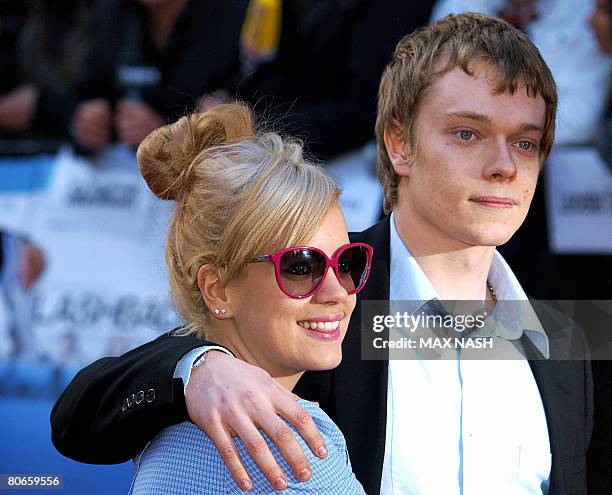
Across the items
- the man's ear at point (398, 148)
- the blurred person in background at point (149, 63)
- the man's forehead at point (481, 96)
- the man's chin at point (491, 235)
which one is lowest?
the man's chin at point (491, 235)

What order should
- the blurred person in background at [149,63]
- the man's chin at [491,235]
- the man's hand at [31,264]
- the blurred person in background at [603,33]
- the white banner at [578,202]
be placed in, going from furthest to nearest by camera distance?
the man's hand at [31,264] < the blurred person in background at [149,63] < the white banner at [578,202] < the blurred person in background at [603,33] < the man's chin at [491,235]

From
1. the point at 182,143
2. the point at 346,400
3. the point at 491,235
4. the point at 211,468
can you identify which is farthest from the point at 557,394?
the point at 182,143

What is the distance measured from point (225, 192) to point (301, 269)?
0.24 meters

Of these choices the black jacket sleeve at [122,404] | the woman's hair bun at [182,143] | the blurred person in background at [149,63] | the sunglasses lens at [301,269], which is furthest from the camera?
the blurred person in background at [149,63]

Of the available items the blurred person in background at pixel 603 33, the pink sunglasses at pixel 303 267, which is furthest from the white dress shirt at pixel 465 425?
the blurred person in background at pixel 603 33

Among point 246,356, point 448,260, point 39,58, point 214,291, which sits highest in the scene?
point 39,58

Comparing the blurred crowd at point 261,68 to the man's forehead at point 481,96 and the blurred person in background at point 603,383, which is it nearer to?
the blurred person in background at point 603,383

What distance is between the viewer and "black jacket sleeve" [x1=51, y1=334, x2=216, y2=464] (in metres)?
2.02

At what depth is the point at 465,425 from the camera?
2.39m

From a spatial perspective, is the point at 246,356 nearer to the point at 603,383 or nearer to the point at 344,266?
the point at 344,266

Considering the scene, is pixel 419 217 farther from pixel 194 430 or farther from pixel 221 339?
pixel 194 430

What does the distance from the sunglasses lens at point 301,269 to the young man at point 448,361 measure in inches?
8.6

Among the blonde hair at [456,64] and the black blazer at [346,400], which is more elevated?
the blonde hair at [456,64]

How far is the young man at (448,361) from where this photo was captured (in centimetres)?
224
